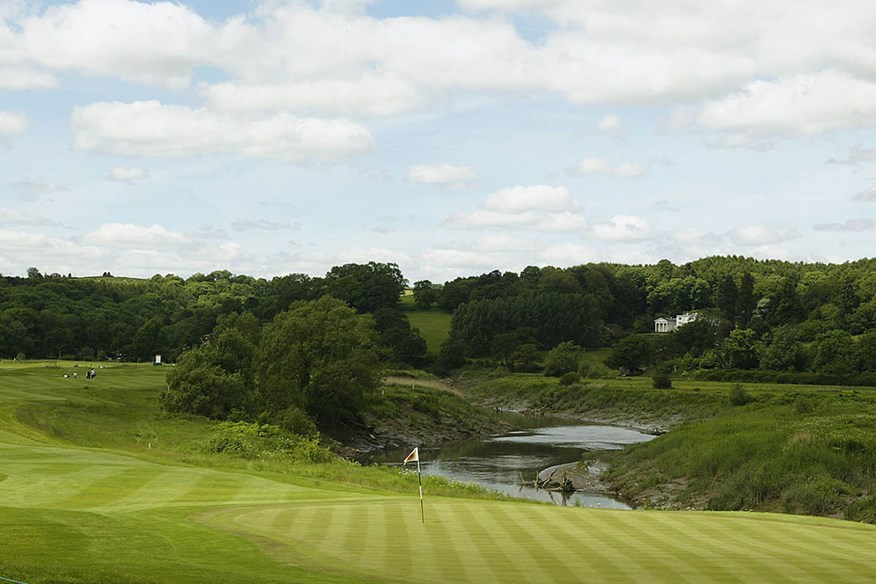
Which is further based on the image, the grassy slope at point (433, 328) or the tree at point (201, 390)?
the grassy slope at point (433, 328)

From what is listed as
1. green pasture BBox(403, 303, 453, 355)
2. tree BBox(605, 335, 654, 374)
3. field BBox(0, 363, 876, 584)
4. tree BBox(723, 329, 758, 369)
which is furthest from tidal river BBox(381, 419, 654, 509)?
green pasture BBox(403, 303, 453, 355)

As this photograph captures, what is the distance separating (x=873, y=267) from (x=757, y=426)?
156 metres

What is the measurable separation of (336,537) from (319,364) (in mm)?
57625

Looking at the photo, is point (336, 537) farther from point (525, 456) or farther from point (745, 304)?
point (745, 304)

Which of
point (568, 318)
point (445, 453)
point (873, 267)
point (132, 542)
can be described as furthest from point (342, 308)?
point (873, 267)

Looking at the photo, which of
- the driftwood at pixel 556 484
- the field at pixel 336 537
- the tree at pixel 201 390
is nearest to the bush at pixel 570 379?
the tree at pixel 201 390

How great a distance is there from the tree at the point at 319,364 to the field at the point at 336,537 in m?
41.1

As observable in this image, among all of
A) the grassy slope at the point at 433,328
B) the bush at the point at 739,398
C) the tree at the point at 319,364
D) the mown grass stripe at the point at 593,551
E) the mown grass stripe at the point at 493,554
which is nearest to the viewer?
the mown grass stripe at the point at 493,554

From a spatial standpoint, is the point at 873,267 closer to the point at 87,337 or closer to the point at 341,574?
the point at 87,337

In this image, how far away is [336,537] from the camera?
2055cm

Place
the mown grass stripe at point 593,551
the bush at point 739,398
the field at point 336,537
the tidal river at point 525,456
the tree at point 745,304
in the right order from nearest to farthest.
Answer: the field at point 336,537, the mown grass stripe at point 593,551, the tidal river at point 525,456, the bush at point 739,398, the tree at point 745,304

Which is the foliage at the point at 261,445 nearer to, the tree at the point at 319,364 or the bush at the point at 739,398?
the tree at the point at 319,364

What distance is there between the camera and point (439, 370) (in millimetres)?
151000

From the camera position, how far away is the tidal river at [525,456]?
168 feet
